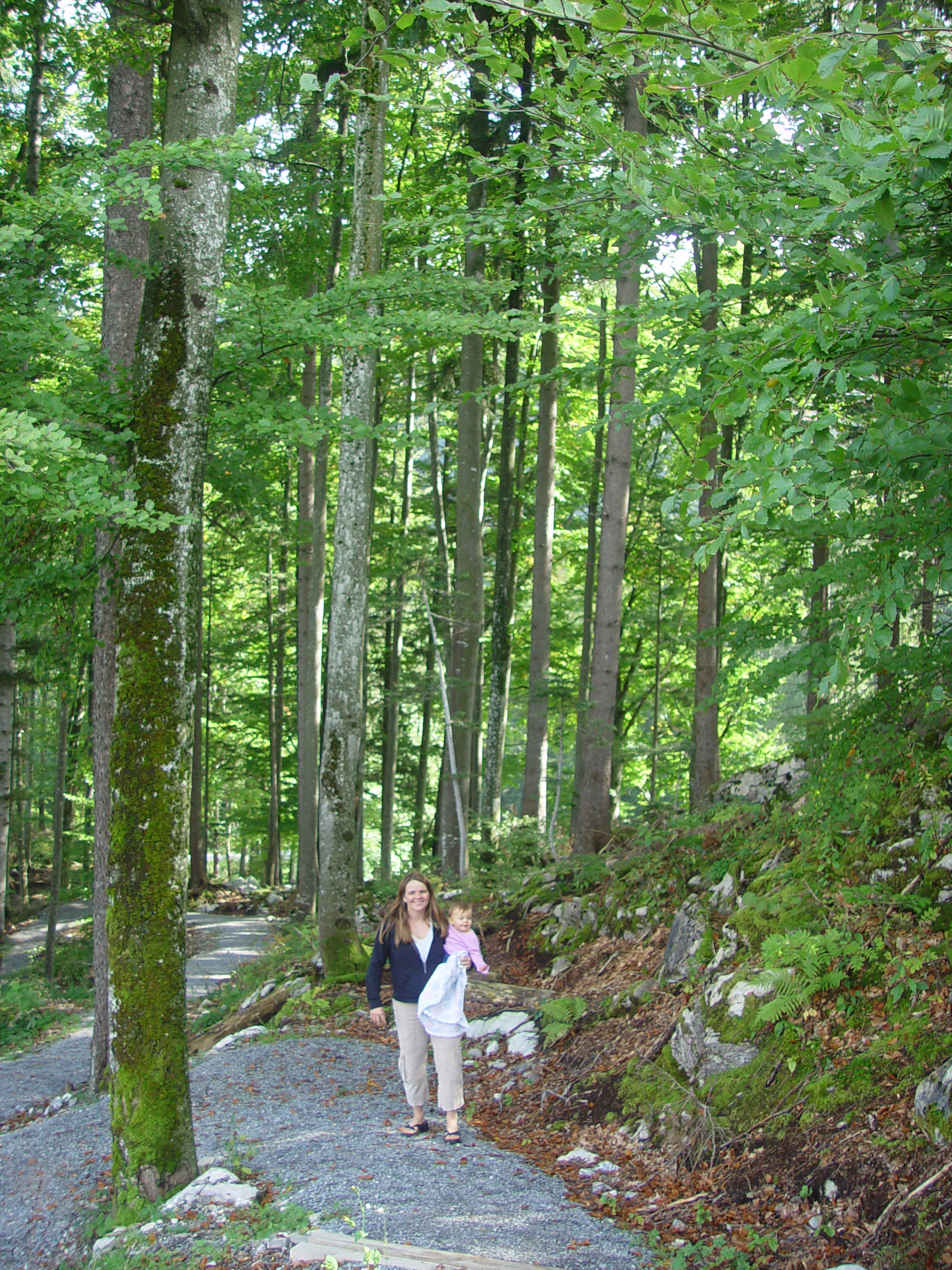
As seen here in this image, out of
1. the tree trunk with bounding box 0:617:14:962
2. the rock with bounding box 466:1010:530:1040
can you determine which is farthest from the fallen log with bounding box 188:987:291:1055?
the tree trunk with bounding box 0:617:14:962

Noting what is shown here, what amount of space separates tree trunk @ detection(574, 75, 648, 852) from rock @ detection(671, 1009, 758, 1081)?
5.46 m

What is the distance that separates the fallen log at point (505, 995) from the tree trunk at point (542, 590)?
16.5ft

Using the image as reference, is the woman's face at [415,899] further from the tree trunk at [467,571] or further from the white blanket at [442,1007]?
the tree trunk at [467,571]

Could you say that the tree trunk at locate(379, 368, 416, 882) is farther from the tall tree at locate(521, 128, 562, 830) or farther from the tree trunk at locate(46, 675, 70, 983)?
the tree trunk at locate(46, 675, 70, 983)

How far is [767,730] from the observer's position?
83.7 ft

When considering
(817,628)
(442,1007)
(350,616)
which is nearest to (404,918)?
(442,1007)

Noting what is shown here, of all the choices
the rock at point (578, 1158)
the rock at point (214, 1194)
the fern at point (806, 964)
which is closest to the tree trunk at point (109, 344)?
the rock at point (214, 1194)

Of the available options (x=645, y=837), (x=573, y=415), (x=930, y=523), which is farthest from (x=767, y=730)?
(x=930, y=523)

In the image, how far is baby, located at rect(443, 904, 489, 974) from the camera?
6.10 metres

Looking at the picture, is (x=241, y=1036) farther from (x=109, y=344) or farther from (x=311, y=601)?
(x=311, y=601)

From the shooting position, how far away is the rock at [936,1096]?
4.18m

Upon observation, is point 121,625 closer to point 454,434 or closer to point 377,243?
point 377,243

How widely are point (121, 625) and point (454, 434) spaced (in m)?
18.9

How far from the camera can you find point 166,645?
530cm
